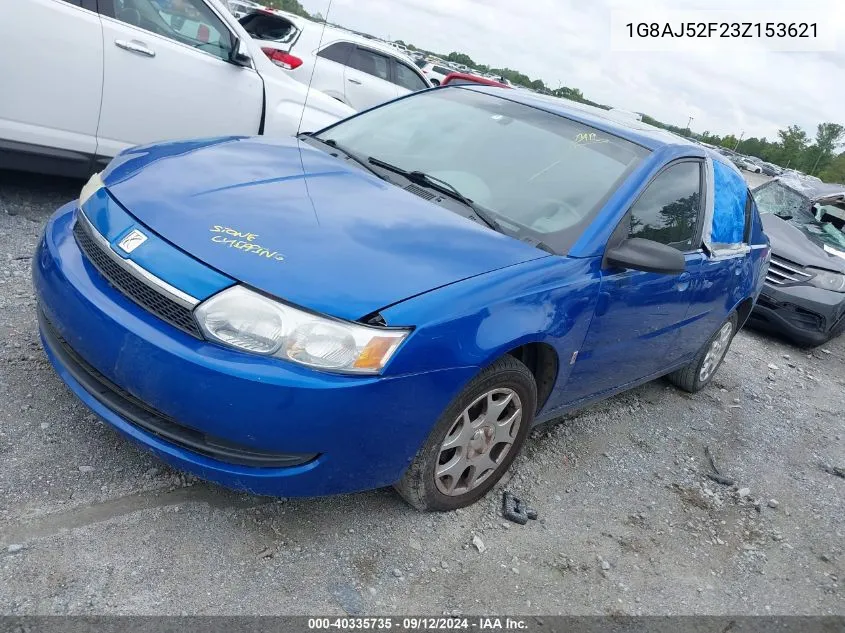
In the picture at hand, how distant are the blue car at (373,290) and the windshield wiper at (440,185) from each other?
0.04 ft

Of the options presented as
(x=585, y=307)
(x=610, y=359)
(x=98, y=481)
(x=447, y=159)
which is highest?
(x=447, y=159)

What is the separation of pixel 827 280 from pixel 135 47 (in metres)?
6.42

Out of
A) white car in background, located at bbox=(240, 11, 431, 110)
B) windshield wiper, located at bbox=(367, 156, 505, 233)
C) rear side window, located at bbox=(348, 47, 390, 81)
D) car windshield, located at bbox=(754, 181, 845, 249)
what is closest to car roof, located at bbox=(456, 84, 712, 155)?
windshield wiper, located at bbox=(367, 156, 505, 233)

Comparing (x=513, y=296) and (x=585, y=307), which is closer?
(x=513, y=296)

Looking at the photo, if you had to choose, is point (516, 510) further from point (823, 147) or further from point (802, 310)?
point (823, 147)

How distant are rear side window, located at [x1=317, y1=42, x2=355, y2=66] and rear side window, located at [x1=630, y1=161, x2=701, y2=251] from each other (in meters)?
6.63

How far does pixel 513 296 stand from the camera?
2582mm

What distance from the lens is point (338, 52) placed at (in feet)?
31.5

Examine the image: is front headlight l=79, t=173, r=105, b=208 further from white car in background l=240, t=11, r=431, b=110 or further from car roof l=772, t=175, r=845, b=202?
car roof l=772, t=175, r=845, b=202

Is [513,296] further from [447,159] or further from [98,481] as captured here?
[98,481]

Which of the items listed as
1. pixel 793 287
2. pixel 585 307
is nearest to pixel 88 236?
pixel 585 307

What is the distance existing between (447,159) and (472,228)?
680 millimetres

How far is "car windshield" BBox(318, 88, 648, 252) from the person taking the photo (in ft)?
10.1

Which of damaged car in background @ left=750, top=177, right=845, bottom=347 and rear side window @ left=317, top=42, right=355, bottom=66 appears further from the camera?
rear side window @ left=317, top=42, right=355, bottom=66
